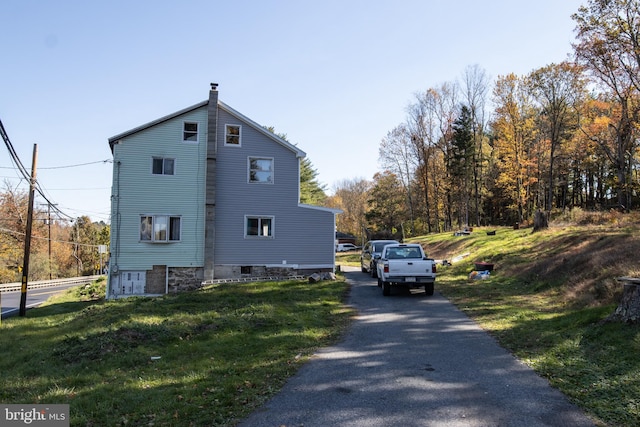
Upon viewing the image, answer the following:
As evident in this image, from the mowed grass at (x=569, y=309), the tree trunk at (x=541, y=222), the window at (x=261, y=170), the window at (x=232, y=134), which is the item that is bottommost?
the mowed grass at (x=569, y=309)

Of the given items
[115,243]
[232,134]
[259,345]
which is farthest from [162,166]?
[259,345]

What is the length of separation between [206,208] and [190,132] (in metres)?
4.35

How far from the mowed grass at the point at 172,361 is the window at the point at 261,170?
10429mm

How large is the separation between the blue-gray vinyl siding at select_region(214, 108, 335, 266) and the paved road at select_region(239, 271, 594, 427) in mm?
14188

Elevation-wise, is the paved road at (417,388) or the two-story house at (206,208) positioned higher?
the two-story house at (206,208)

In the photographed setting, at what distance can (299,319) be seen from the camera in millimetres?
10617

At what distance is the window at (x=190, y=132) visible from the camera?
74.3 feet

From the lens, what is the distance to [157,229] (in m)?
22.0

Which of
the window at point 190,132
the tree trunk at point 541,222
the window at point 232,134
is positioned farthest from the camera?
the tree trunk at point 541,222

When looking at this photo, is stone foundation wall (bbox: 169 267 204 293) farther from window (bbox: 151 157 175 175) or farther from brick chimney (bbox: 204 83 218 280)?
window (bbox: 151 157 175 175)

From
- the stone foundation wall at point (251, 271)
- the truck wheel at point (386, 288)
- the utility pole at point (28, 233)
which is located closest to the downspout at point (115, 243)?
the utility pole at point (28, 233)

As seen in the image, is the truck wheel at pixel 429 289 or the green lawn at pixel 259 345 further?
the truck wheel at pixel 429 289

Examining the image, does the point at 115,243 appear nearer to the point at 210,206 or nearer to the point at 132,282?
the point at 132,282

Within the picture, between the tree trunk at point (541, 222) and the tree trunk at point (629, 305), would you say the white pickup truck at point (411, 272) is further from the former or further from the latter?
the tree trunk at point (541, 222)
